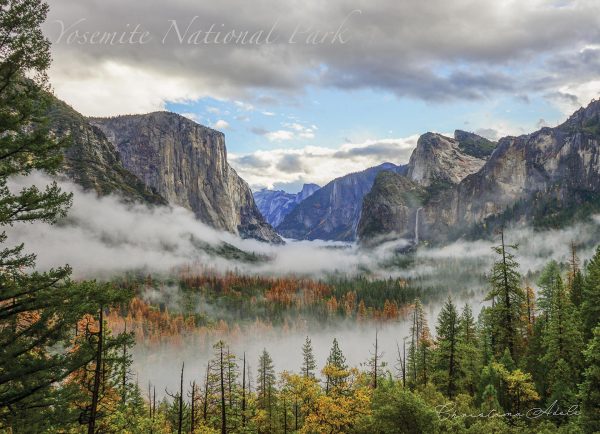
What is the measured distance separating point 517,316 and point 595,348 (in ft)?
52.0

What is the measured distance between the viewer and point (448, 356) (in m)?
46.4

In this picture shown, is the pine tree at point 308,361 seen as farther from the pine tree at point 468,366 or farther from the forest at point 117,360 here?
the pine tree at point 468,366

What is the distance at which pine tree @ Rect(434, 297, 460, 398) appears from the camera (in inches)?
1785

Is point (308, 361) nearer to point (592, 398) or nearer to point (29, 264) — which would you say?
point (592, 398)

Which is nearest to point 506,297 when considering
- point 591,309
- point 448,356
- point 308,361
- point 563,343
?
point 563,343

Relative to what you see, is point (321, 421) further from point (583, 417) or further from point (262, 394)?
point (262, 394)

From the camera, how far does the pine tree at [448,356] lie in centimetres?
4534

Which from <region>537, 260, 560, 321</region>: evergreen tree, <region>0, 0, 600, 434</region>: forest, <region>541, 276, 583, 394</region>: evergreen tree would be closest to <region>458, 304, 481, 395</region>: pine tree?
<region>0, 0, 600, 434</region>: forest

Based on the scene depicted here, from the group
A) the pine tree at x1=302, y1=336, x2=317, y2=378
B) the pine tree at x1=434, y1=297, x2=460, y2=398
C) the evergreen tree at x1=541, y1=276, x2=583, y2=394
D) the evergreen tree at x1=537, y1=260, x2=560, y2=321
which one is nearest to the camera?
the evergreen tree at x1=541, y1=276, x2=583, y2=394

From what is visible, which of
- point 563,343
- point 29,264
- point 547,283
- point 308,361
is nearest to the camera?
point 29,264

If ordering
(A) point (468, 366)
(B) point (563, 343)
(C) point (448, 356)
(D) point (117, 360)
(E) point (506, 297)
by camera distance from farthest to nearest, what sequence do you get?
(C) point (448, 356), (A) point (468, 366), (E) point (506, 297), (B) point (563, 343), (D) point (117, 360)

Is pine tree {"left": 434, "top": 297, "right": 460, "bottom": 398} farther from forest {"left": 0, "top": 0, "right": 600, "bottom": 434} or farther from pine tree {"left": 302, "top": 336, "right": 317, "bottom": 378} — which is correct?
pine tree {"left": 302, "top": 336, "right": 317, "bottom": 378}

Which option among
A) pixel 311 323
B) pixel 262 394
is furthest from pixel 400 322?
pixel 262 394

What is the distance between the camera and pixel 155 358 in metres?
161
